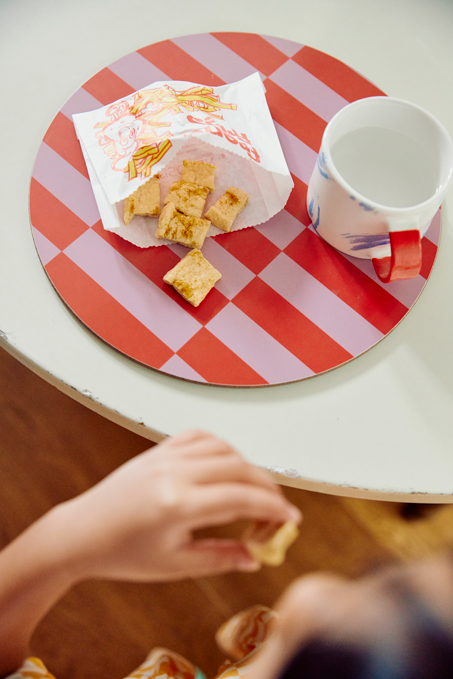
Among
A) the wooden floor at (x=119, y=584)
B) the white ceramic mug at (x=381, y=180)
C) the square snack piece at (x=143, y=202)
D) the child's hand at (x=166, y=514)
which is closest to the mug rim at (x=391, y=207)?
the white ceramic mug at (x=381, y=180)

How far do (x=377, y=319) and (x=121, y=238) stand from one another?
15.0 inches

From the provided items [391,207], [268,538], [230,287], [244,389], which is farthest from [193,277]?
[268,538]

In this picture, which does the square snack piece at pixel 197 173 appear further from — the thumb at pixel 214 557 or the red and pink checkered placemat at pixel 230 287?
the thumb at pixel 214 557

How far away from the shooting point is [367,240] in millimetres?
639

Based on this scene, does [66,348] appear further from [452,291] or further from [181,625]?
→ [181,625]

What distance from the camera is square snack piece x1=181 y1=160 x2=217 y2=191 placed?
2.27ft

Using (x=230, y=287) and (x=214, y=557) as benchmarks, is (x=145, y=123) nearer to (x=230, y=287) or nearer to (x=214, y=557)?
(x=230, y=287)

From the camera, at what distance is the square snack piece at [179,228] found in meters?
0.66

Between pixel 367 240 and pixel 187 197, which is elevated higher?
pixel 187 197

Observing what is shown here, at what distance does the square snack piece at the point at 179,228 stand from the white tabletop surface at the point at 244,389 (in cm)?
18

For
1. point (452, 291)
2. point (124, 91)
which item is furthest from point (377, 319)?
point (124, 91)

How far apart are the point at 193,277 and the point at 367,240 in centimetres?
24

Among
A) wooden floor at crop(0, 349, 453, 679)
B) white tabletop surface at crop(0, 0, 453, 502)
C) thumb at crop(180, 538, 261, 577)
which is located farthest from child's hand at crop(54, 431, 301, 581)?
wooden floor at crop(0, 349, 453, 679)

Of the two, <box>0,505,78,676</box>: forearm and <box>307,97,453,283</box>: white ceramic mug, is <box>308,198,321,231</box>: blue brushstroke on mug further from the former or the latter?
<box>0,505,78,676</box>: forearm
